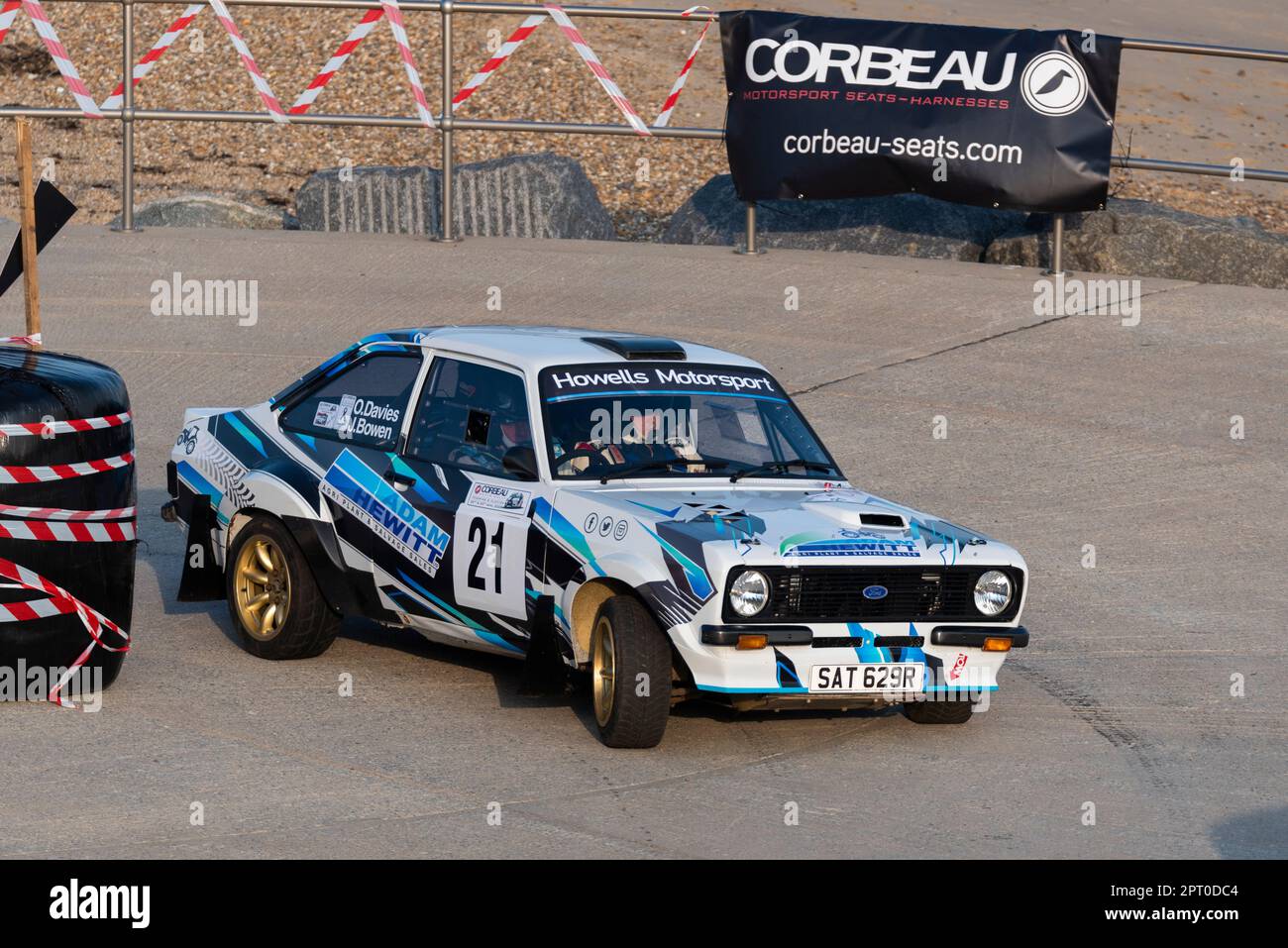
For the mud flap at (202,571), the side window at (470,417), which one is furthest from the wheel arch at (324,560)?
the mud flap at (202,571)

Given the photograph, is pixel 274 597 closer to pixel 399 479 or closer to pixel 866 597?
pixel 399 479

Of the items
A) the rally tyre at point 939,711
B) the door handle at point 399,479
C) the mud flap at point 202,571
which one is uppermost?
the door handle at point 399,479

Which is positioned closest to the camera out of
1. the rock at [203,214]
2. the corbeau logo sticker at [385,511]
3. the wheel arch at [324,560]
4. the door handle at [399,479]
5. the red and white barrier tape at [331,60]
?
the corbeau logo sticker at [385,511]

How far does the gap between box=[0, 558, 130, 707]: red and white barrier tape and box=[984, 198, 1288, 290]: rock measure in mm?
10251

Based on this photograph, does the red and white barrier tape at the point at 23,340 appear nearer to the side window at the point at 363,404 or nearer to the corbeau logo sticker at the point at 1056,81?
the side window at the point at 363,404

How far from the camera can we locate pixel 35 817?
638cm

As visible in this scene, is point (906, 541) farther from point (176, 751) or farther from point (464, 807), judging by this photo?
point (176, 751)

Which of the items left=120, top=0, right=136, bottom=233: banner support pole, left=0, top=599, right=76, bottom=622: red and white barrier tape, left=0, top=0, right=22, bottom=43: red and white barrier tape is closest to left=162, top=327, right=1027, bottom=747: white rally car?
left=0, top=599, right=76, bottom=622: red and white barrier tape

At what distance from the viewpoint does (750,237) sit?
16.2 meters

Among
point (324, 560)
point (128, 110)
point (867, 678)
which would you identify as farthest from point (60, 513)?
point (128, 110)

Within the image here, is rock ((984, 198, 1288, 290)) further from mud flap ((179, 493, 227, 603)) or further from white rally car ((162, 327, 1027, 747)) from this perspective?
mud flap ((179, 493, 227, 603))

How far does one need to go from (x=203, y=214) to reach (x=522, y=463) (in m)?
11.2

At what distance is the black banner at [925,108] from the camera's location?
14.7 metres

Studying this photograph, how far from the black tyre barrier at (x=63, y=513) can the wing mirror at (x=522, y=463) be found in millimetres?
1523
